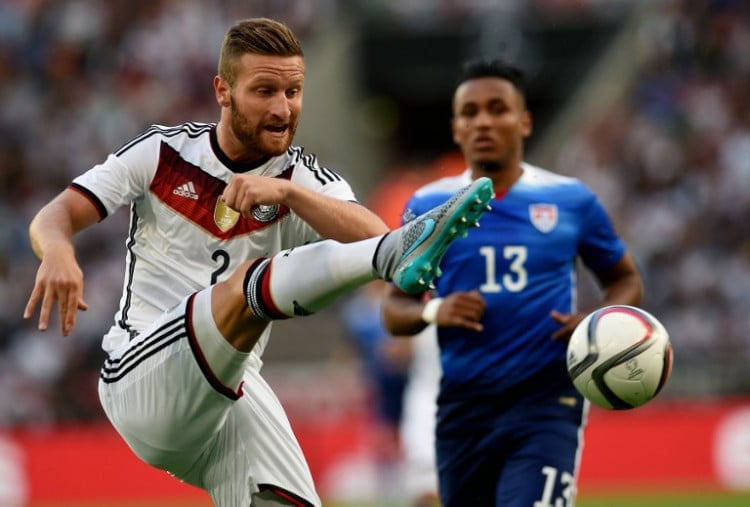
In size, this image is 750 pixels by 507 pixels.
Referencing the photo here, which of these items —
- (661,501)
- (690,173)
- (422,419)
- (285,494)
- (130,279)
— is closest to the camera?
(285,494)

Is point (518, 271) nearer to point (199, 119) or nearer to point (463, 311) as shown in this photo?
point (463, 311)

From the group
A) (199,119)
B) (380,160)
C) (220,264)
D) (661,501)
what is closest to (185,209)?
(220,264)

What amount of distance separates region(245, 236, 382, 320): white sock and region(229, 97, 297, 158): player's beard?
60cm

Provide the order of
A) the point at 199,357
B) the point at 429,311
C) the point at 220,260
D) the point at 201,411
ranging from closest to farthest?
→ the point at 199,357, the point at 201,411, the point at 220,260, the point at 429,311

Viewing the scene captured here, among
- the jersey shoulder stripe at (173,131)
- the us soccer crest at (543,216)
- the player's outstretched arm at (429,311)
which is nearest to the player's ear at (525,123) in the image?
the us soccer crest at (543,216)

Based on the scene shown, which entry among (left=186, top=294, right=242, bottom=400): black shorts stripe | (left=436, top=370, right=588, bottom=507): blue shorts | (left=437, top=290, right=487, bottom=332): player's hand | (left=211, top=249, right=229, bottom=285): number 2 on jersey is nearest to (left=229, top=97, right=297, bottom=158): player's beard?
(left=211, top=249, right=229, bottom=285): number 2 on jersey

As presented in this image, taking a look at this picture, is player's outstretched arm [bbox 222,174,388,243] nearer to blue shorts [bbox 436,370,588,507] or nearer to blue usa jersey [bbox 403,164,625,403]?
blue usa jersey [bbox 403,164,625,403]

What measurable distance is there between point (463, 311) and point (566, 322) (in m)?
0.50

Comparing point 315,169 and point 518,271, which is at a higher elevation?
point 315,169

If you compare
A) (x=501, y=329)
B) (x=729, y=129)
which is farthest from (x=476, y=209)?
(x=729, y=129)

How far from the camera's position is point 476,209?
512 centimetres

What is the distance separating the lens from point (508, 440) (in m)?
6.51

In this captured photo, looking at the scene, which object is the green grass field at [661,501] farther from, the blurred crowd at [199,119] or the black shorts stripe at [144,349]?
the black shorts stripe at [144,349]

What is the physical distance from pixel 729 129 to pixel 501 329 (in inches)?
472
